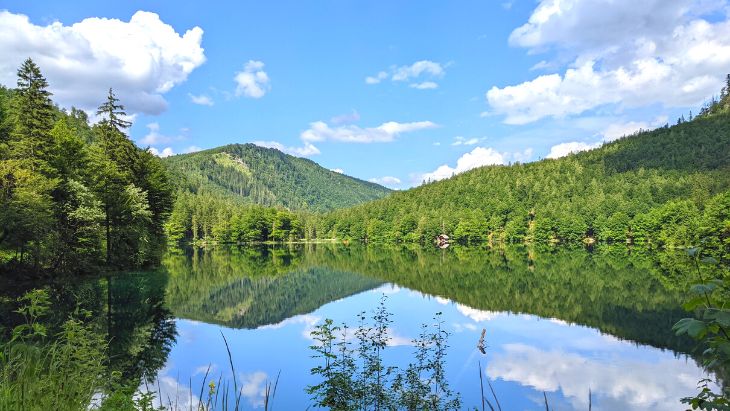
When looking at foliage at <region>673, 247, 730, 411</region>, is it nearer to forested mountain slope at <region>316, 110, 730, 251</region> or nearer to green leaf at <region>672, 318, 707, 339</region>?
green leaf at <region>672, 318, 707, 339</region>

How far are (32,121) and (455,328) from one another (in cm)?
3734

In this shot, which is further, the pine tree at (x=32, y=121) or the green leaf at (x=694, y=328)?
the pine tree at (x=32, y=121)

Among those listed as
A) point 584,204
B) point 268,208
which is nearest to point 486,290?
point 584,204

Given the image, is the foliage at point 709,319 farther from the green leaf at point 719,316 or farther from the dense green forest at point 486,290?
the dense green forest at point 486,290

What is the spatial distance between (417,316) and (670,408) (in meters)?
18.0

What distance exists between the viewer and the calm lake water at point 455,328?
58.2ft

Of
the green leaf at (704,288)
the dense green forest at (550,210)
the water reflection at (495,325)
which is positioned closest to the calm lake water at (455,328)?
the water reflection at (495,325)

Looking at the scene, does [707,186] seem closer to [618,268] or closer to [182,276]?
[618,268]

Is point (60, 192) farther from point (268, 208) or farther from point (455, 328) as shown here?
point (268, 208)

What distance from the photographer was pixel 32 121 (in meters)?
37.3

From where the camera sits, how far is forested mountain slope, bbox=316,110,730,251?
375ft

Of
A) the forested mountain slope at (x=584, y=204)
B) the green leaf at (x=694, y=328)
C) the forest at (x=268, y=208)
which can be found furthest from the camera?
the forested mountain slope at (x=584, y=204)

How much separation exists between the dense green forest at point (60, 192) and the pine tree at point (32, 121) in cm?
7

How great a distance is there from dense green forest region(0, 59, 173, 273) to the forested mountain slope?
88857 millimetres
